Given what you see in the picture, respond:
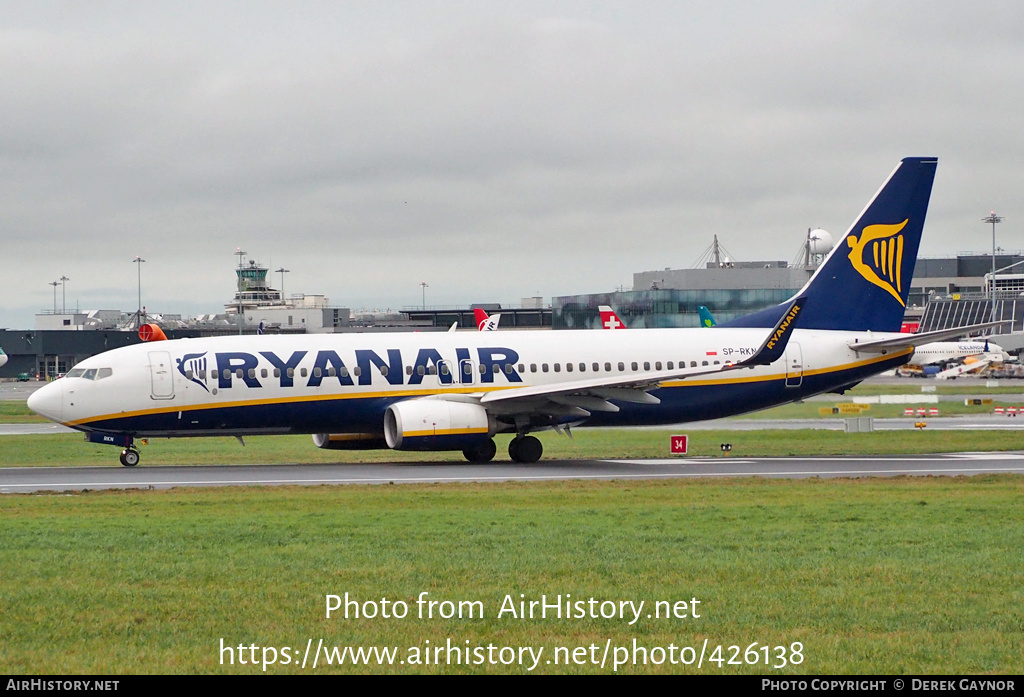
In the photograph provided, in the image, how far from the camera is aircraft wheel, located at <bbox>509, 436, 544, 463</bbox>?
37625 millimetres

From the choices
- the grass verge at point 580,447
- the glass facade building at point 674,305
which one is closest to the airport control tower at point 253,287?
the glass facade building at point 674,305

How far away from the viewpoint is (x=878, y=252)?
42.4 m

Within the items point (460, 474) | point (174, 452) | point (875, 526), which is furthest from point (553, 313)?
point (875, 526)

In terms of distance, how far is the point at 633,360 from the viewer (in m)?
39.5

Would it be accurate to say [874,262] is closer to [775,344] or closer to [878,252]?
[878,252]

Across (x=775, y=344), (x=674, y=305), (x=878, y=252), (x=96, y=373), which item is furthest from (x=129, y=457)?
(x=674, y=305)

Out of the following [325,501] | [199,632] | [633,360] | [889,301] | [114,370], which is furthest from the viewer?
[889,301]

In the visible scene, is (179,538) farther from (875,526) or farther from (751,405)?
(751,405)

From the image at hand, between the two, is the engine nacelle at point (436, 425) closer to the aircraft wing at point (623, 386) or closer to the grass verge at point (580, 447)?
the aircraft wing at point (623, 386)

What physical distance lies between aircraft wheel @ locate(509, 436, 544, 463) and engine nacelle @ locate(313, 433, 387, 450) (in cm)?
418

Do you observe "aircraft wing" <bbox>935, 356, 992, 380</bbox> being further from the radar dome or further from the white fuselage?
the white fuselage

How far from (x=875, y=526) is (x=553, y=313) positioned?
129m

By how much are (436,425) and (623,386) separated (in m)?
5.68

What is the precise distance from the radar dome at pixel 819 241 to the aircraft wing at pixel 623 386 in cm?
12810
